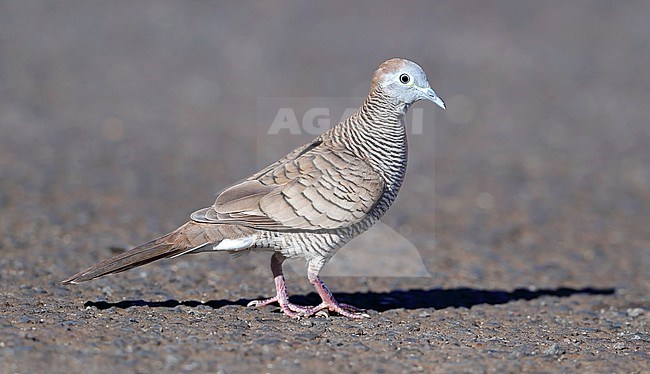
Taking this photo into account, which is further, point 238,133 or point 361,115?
point 238,133

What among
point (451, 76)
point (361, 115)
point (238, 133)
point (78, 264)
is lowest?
point (78, 264)

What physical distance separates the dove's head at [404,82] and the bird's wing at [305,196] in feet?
1.66

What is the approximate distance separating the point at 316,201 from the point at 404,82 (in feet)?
3.31

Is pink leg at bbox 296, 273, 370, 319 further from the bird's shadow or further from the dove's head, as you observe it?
the dove's head

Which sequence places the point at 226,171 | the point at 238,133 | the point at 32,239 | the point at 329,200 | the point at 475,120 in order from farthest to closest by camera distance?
the point at 475,120
the point at 238,133
the point at 226,171
the point at 32,239
the point at 329,200

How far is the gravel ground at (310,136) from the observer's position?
16.9 ft

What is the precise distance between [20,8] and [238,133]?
23.6ft

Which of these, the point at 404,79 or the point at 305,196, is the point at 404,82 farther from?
the point at 305,196

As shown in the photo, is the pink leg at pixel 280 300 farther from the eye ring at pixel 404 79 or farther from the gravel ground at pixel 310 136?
the eye ring at pixel 404 79

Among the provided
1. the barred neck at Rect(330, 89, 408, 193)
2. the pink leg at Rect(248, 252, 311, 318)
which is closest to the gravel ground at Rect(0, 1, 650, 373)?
the pink leg at Rect(248, 252, 311, 318)

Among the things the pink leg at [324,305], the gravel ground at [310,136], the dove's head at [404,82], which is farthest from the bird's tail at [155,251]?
the dove's head at [404,82]

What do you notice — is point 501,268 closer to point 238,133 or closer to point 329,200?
point 329,200

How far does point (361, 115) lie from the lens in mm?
6070

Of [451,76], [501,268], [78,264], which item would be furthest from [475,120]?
[78,264]
